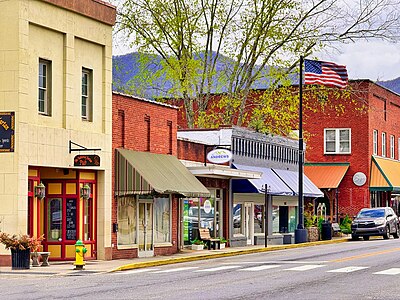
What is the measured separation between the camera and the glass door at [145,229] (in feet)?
116

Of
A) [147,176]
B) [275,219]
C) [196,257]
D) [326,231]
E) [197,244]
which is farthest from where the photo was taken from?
[326,231]

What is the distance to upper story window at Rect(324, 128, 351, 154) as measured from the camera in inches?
2601

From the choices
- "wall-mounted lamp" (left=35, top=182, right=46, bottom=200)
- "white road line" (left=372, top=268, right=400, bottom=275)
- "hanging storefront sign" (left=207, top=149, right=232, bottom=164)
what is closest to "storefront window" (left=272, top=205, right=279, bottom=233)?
"hanging storefront sign" (left=207, top=149, right=232, bottom=164)

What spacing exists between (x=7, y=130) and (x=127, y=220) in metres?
7.23

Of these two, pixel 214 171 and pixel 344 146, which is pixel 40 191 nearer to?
pixel 214 171

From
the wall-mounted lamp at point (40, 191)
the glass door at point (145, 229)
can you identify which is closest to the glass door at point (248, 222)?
the glass door at point (145, 229)

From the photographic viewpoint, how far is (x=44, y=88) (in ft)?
99.8

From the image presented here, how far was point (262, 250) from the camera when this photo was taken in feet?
133

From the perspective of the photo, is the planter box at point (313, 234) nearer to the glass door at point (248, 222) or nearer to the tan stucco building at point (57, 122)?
the glass door at point (248, 222)

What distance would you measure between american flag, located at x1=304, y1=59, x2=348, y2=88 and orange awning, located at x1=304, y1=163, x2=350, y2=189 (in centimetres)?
1778

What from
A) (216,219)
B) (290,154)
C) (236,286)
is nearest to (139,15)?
(290,154)

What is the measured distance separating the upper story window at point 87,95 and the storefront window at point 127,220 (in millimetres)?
3315

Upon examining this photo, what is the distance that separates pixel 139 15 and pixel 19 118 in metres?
26.9

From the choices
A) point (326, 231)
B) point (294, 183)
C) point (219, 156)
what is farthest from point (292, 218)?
point (219, 156)
